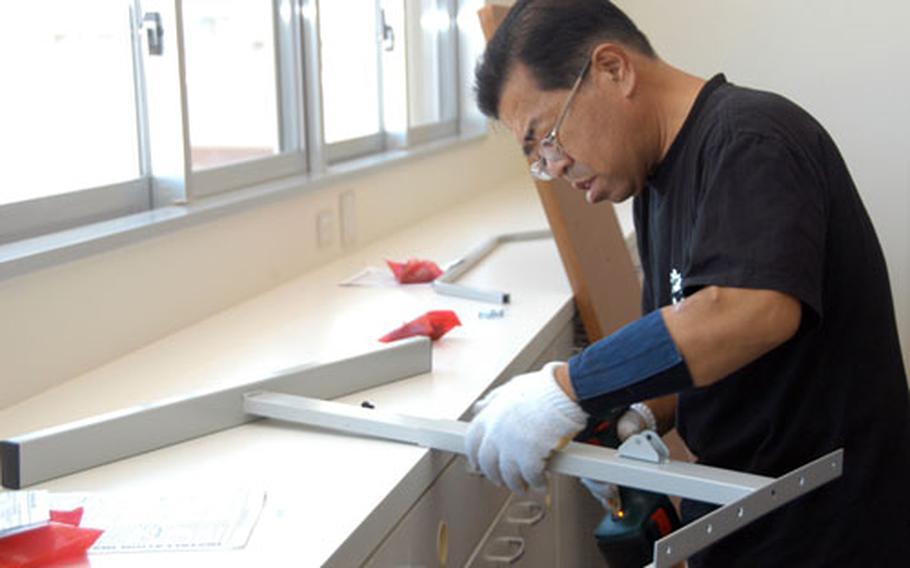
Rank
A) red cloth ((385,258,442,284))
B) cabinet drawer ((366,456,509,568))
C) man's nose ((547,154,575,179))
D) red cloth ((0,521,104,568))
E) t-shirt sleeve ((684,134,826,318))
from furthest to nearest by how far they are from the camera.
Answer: red cloth ((385,258,442,284)) → man's nose ((547,154,575,179)) → cabinet drawer ((366,456,509,568)) → t-shirt sleeve ((684,134,826,318)) → red cloth ((0,521,104,568))

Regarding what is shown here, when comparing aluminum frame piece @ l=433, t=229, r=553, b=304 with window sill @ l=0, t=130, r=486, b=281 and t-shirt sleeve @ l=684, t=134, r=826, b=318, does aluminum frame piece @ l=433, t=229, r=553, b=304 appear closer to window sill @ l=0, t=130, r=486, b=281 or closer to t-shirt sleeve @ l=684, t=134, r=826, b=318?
window sill @ l=0, t=130, r=486, b=281

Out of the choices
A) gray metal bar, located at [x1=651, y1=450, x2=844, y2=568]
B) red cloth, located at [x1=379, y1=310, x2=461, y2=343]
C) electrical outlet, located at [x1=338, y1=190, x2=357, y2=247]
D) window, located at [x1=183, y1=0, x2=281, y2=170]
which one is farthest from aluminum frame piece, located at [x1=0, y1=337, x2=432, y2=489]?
electrical outlet, located at [x1=338, y1=190, x2=357, y2=247]

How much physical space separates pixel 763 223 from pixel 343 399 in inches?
26.6

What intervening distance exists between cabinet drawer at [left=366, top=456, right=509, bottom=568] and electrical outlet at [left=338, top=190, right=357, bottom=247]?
3.91 ft

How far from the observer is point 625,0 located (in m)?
4.28

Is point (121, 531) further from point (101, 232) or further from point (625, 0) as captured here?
point (625, 0)

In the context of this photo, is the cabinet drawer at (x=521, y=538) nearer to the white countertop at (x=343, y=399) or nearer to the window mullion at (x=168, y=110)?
the white countertop at (x=343, y=399)

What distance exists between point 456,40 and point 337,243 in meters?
1.66

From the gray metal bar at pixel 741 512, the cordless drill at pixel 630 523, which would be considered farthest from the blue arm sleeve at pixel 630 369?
the cordless drill at pixel 630 523

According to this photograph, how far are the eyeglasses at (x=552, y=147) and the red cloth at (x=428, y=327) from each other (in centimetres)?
47

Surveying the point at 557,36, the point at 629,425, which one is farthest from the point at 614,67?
the point at 629,425

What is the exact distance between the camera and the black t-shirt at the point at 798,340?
111 centimetres

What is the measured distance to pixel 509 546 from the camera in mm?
1730

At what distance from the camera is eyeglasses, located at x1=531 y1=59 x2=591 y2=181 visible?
125 cm
